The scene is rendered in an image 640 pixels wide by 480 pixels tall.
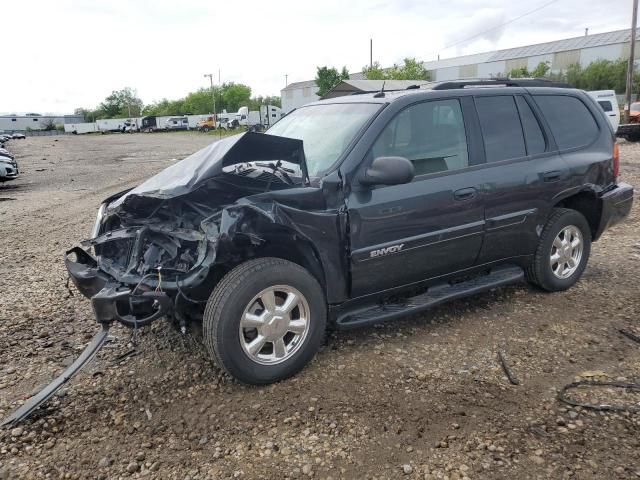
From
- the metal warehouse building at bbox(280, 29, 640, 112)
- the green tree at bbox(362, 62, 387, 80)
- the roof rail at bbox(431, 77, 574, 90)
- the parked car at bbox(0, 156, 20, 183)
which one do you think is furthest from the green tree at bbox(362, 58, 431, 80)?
the roof rail at bbox(431, 77, 574, 90)

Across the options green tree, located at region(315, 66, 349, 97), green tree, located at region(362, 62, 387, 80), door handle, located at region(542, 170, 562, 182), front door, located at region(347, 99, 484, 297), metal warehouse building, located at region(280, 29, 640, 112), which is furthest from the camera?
metal warehouse building, located at region(280, 29, 640, 112)

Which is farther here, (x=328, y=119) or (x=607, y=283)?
(x=607, y=283)

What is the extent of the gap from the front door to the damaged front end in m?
0.57

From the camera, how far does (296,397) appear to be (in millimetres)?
3094

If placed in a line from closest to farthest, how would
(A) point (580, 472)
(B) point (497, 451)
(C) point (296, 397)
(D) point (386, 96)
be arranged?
(A) point (580, 472) < (B) point (497, 451) < (C) point (296, 397) < (D) point (386, 96)

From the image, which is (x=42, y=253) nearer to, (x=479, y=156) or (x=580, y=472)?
(x=479, y=156)

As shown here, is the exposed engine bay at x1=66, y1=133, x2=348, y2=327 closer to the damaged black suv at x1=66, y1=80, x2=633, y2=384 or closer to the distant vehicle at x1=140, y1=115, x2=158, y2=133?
the damaged black suv at x1=66, y1=80, x2=633, y2=384

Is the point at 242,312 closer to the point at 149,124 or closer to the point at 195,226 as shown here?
the point at 195,226

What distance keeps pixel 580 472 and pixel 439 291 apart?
1736 millimetres

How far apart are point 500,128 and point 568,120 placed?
2.98ft

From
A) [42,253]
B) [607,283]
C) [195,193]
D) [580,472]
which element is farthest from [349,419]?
[42,253]

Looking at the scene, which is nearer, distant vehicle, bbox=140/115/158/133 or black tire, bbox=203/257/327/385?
black tire, bbox=203/257/327/385

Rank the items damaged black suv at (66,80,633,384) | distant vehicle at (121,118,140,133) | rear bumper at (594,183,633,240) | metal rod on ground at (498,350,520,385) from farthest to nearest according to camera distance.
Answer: distant vehicle at (121,118,140,133)
rear bumper at (594,183,633,240)
metal rod on ground at (498,350,520,385)
damaged black suv at (66,80,633,384)

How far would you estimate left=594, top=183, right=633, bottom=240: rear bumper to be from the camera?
183 inches
